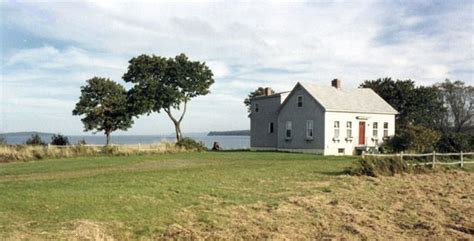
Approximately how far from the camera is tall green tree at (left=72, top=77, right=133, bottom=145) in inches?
1732

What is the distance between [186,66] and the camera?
1822 inches

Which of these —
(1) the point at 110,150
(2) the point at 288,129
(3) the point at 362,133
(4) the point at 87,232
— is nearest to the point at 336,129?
(3) the point at 362,133

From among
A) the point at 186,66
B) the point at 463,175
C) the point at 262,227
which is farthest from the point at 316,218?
the point at 186,66

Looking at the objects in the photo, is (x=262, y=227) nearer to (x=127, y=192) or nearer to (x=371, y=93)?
(x=127, y=192)

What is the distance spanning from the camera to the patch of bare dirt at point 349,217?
9.09m

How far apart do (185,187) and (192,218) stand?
148 inches

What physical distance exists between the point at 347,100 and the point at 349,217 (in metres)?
26.7

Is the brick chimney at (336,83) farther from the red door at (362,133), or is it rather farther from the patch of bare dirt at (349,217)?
the patch of bare dirt at (349,217)

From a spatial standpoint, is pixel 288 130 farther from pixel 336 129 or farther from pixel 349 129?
pixel 349 129

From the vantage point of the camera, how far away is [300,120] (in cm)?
3566

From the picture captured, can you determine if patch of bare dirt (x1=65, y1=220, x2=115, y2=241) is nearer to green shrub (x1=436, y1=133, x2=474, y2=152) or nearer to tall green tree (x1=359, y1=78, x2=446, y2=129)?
green shrub (x1=436, y1=133, x2=474, y2=152)

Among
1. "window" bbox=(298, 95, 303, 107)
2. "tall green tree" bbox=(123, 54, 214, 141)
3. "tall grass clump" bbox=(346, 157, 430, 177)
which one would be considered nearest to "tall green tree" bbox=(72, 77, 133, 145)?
"tall green tree" bbox=(123, 54, 214, 141)

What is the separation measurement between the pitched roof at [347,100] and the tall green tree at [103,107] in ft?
62.5

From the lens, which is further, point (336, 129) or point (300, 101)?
point (300, 101)
